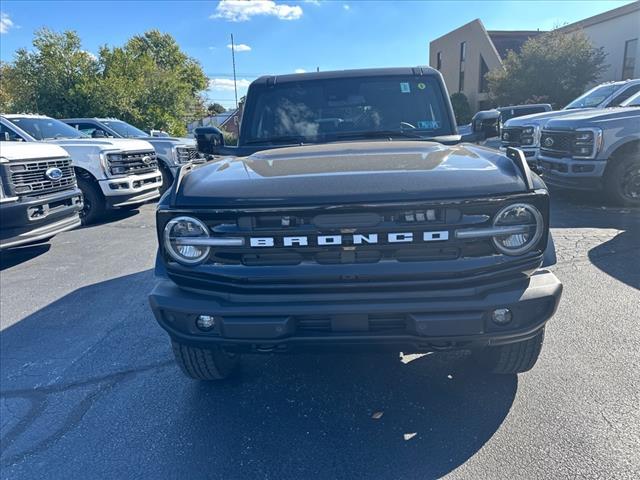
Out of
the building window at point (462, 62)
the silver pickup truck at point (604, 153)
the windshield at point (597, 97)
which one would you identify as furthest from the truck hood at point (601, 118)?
the building window at point (462, 62)

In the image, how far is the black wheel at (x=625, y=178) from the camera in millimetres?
6867

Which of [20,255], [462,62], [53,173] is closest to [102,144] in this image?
[53,173]

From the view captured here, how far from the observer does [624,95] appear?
27.4 ft

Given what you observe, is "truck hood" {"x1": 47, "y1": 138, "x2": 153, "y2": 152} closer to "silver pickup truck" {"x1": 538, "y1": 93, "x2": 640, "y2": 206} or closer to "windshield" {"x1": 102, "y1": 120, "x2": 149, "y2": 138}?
"windshield" {"x1": 102, "y1": 120, "x2": 149, "y2": 138}

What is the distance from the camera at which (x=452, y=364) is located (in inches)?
117

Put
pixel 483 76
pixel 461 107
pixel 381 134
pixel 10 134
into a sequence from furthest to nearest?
pixel 461 107 → pixel 483 76 → pixel 10 134 → pixel 381 134

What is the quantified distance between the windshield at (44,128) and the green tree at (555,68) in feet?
68.1

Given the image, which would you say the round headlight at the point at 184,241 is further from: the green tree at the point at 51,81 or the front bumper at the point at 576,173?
the green tree at the point at 51,81

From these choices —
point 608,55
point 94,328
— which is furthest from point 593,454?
point 608,55

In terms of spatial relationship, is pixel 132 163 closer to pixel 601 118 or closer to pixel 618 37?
pixel 601 118

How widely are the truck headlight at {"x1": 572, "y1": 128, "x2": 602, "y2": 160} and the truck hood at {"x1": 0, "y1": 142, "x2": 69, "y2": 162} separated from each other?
25.2 ft

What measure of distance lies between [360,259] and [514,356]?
1.15m

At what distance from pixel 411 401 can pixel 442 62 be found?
4095cm

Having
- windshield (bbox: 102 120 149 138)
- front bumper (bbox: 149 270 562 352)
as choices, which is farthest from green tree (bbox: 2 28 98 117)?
front bumper (bbox: 149 270 562 352)
